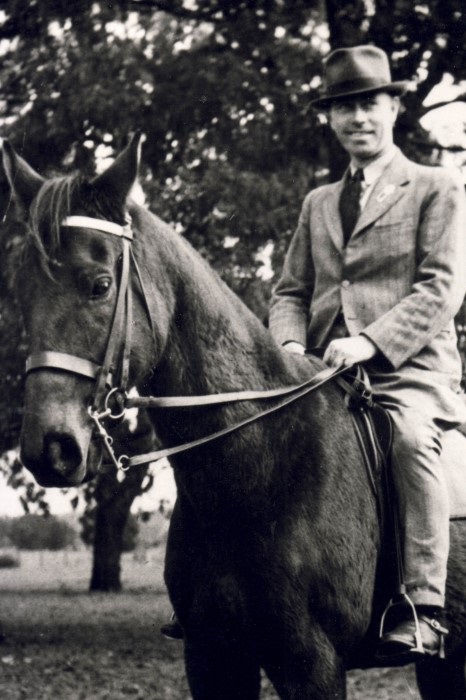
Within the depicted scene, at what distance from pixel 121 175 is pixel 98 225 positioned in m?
0.23

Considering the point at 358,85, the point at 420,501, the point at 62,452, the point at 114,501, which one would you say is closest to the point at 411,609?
the point at 420,501

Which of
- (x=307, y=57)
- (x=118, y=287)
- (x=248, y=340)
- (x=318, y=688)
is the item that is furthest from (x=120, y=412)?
(x=307, y=57)

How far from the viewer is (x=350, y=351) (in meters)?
4.54

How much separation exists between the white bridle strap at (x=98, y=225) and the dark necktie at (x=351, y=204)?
1.65 metres

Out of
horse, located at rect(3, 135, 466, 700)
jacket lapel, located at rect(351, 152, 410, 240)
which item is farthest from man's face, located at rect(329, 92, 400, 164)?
horse, located at rect(3, 135, 466, 700)

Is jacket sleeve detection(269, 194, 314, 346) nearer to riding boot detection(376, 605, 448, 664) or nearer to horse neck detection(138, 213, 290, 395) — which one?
horse neck detection(138, 213, 290, 395)

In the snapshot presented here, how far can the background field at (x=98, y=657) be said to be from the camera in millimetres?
11227

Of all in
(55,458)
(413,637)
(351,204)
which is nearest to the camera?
(55,458)

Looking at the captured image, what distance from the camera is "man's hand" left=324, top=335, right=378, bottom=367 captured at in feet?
14.8

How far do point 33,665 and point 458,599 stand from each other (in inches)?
369

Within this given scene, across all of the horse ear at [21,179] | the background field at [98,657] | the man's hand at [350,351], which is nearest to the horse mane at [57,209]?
the horse ear at [21,179]

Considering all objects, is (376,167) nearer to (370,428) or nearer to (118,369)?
(370,428)

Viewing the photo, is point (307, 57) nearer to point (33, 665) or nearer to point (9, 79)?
point (9, 79)

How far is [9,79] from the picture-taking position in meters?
12.7
